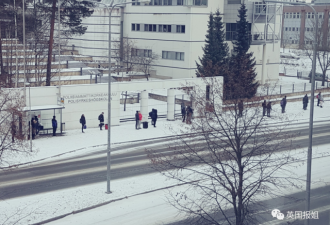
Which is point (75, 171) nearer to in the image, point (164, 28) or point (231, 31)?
point (164, 28)

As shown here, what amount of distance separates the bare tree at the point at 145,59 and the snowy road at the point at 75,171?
80.4 feet

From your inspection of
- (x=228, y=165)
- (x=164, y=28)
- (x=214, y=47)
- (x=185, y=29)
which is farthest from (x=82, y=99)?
(x=164, y=28)

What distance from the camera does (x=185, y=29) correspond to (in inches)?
1875

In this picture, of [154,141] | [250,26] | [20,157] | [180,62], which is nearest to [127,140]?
[154,141]

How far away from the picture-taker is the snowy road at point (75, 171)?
19250 millimetres

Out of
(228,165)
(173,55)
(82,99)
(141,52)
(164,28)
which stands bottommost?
(228,165)

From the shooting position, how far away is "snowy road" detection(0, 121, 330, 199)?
1925 cm

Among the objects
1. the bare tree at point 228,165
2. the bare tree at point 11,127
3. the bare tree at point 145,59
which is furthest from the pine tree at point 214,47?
the bare tree at point 228,165

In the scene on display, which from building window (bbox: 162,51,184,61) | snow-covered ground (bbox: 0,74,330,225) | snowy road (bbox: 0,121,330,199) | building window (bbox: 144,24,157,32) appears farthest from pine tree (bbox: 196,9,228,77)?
snow-covered ground (bbox: 0,74,330,225)

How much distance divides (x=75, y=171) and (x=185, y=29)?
28.7 metres

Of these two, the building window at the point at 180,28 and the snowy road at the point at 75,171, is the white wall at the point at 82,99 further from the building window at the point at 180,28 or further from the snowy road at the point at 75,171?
the building window at the point at 180,28

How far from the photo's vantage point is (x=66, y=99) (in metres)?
29.7

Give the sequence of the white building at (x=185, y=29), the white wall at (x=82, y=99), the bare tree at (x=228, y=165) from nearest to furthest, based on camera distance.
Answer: the bare tree at (x=228, y=165) < the white wall at (x=82, y=99) < the white building at (x=185, y=29)

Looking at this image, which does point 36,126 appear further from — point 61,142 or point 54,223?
point 54,223
